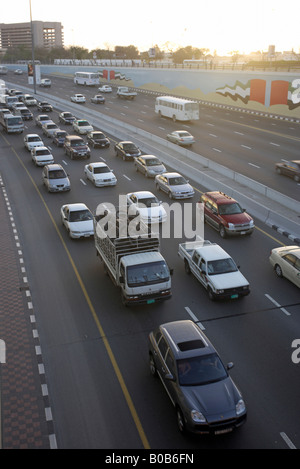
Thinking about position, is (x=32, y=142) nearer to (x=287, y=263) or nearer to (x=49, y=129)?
(x=49, y=129)

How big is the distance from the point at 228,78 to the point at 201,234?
5029cm

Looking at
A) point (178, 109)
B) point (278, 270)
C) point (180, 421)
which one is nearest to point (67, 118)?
point (178, 109)

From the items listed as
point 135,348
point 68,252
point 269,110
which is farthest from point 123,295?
point 269,110

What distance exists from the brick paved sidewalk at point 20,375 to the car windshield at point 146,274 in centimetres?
380

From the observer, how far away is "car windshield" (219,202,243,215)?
78.4 ft

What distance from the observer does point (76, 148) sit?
4019 cm

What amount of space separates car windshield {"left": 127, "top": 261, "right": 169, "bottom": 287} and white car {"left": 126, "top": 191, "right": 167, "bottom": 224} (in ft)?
26.4

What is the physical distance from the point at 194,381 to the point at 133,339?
3.95 metres

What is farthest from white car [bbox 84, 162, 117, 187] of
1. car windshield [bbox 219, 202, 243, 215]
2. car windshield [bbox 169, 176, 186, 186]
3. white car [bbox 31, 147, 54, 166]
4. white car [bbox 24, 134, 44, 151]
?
white car [bbox 24, 134, 44, 151]

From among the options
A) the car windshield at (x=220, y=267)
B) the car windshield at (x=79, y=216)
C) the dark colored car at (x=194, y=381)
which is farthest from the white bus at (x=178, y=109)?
the dark colored car at (x=194, y=381)

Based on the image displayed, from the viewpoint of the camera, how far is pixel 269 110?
196 feet

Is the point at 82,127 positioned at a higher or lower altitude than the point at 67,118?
lower
